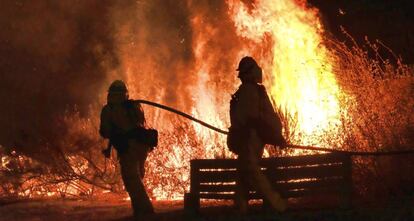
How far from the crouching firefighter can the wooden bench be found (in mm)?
718

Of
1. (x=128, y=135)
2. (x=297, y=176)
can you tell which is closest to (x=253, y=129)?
(x=297, y=176)

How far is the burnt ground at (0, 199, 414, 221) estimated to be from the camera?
7.52m

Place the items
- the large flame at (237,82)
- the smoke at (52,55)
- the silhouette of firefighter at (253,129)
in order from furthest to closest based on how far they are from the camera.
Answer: the smoke at (52,55), the large flame at (237,82), the silhouette of firefighter at (253,129)

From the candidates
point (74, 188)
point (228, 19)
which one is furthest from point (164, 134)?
point (228, 19)

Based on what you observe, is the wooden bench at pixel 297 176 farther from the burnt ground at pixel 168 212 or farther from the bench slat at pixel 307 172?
the burnt ground at pixel 168 212

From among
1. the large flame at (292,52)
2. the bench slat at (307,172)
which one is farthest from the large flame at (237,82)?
the bench slat at (307,172)

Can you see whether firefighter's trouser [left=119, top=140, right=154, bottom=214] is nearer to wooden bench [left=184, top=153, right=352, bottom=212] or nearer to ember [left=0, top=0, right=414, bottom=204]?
wooden bench [left=184, top=153, right=352, bottom=212]

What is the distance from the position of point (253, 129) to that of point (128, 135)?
1.86 meters

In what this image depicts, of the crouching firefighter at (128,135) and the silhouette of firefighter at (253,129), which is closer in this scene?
the silhouette of firefighter at (253,129)

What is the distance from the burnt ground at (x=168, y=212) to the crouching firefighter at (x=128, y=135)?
36 cm

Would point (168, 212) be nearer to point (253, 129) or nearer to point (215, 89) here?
point (253, 129)

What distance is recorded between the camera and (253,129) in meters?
7.97

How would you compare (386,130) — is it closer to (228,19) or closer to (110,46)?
(228,19)

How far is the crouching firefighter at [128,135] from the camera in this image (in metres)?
8.87
